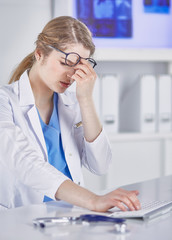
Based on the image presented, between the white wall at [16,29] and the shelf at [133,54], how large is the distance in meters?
0.45

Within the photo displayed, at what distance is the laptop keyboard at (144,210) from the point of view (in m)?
1.02

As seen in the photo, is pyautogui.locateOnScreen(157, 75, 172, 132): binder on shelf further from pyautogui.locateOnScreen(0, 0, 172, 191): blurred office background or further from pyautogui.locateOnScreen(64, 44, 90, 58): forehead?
pyautogui.locateOnScreen(64, 44, 90, 58): forehead

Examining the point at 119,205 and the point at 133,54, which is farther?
Result: the point at 133,54

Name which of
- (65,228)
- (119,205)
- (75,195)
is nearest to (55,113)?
(75,195)

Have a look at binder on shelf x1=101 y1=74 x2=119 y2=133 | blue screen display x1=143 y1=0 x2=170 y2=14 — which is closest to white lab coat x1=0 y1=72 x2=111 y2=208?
binder on shelf x1=101 y1=74 x2=119 y2=133

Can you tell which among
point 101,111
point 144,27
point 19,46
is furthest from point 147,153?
point 19,46

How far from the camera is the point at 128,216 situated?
3.34 feet

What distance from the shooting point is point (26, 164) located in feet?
4.17

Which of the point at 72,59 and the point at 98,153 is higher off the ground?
the point at 72,59

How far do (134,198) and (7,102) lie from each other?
678 millimetres

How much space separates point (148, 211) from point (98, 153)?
57 cm

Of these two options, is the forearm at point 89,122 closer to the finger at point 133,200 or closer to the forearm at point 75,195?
the forearm at point 75,195

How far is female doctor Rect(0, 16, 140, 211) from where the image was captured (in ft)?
5.01

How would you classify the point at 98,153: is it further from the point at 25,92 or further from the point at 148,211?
the point at 148,211
